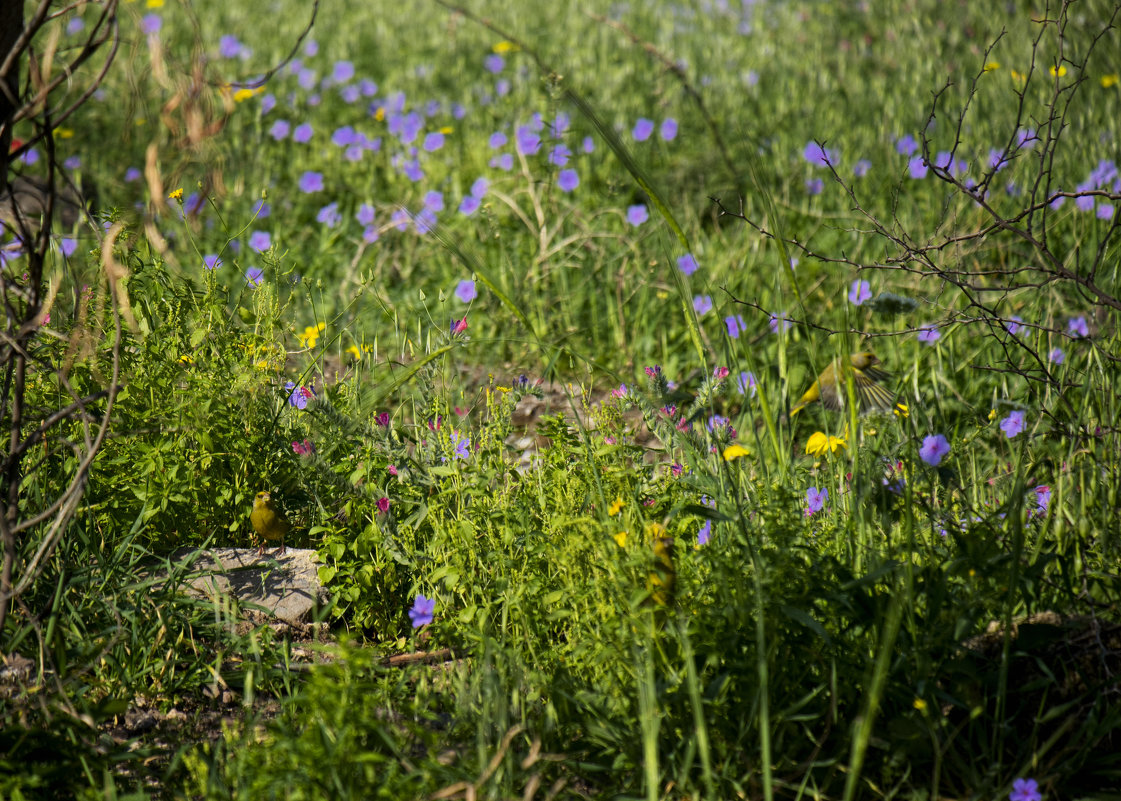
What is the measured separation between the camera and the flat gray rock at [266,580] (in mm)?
1974

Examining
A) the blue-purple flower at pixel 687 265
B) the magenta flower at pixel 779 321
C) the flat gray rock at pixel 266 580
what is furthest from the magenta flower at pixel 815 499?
the blue-purple flower at pixel 687 265

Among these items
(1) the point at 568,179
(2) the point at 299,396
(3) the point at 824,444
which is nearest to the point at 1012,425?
(3) the point at 824,444

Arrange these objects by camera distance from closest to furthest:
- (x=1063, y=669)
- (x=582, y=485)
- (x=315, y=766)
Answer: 1. (x=315, y=766)
2. (x=1063, y=669)
3. (x=582, y=485)

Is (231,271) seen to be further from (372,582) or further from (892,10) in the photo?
(892,10)

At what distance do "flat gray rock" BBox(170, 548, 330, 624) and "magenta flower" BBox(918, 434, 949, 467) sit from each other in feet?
4.18

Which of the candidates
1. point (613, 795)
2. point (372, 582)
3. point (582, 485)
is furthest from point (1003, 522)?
point (372, 582)

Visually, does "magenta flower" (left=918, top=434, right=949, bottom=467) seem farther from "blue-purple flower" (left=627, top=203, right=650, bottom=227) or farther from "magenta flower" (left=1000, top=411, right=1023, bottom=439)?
"blue-purple flower" (left=627, top=203, right=650, bottom=227)

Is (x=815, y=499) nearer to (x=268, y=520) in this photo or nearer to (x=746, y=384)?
(x=746, y=384)

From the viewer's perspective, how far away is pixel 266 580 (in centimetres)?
202

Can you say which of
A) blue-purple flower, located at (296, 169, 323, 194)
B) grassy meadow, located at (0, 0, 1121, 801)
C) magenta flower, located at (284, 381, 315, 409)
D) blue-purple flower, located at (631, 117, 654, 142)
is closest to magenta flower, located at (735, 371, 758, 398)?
grassy meadow, located at (0, 0, 1121, 801)

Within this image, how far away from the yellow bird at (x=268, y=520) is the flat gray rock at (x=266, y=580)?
0.04 metres

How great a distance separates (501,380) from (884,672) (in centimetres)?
183

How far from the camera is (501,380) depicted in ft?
9.75

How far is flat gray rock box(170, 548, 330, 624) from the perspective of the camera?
197cm
